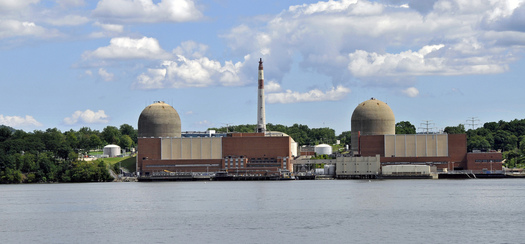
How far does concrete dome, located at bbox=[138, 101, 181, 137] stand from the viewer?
520ft

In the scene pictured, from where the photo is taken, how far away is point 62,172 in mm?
150625

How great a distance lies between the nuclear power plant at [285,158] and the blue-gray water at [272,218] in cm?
5194

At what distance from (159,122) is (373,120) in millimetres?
40130

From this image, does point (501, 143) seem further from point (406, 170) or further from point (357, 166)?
point (357, 166)

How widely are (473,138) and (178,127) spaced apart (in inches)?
2682

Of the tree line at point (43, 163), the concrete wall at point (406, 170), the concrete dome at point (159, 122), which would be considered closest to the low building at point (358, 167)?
the concrete wall at point (406, 170)

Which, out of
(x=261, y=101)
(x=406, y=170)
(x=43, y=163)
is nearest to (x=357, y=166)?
(x=406, y=170)

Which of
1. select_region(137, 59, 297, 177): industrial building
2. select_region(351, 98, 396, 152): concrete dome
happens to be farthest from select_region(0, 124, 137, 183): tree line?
select_region(351, 98, 396, 152): concrete dome

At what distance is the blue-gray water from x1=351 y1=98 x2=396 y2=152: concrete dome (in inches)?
2471

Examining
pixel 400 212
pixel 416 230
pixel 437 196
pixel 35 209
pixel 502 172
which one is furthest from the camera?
pixel 502 172

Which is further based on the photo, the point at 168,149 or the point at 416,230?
the point at 168,149

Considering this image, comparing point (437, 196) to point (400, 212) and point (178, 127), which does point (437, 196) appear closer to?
point (400, 212)

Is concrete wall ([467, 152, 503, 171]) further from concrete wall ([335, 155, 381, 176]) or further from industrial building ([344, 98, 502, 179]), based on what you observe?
concrete wall ([335, 155, 381, 176])

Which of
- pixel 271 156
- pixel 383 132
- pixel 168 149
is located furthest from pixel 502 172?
pixel 168 149
